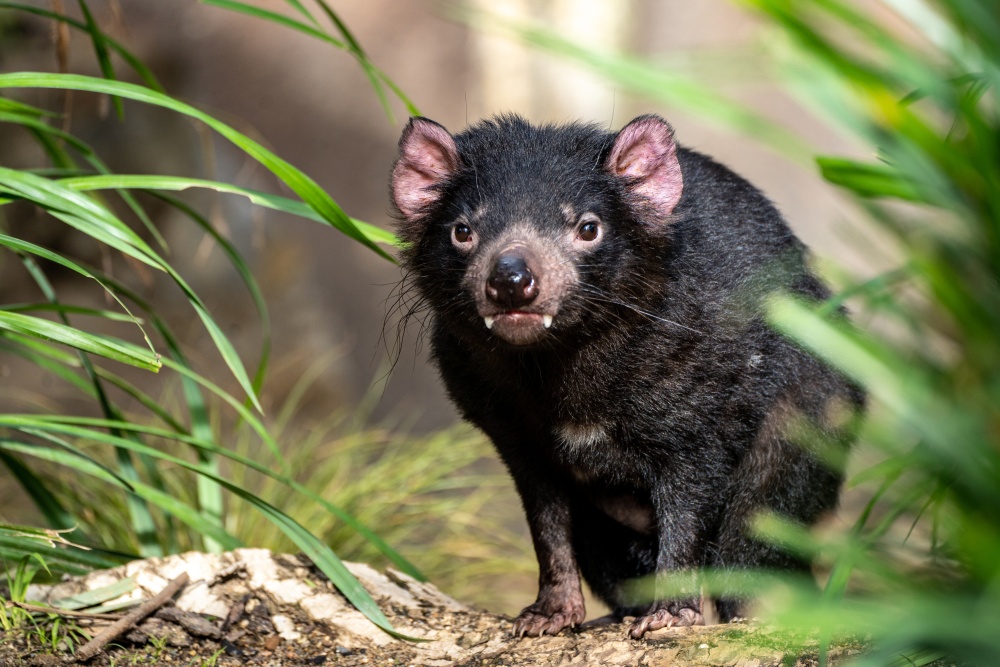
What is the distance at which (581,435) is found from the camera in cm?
313

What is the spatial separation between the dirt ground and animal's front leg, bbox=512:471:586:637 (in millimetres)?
59

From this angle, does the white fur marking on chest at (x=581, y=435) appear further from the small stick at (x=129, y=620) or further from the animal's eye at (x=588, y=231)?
the small stick at (x=129, y=620)

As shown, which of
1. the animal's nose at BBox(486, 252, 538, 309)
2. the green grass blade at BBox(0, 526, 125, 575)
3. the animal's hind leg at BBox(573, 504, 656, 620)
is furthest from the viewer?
the animal's hind leg at BBox(573, 504, 656, 620)

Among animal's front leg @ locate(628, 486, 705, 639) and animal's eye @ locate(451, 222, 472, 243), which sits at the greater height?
animal's eye @ locate(451, 222, 472, 243)

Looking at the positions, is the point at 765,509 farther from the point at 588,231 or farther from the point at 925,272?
the point at 925,272

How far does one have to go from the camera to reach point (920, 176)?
43.4 inches

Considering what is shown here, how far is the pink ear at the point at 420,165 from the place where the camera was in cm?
320

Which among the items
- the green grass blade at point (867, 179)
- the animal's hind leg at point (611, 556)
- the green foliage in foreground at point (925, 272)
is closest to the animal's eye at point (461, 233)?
the animal's hind leg at point (611, 556)

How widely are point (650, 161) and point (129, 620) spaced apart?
6.34 ft

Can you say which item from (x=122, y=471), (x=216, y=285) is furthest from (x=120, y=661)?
(x=216, y=285)

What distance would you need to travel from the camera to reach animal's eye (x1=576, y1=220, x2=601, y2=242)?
9.80ft

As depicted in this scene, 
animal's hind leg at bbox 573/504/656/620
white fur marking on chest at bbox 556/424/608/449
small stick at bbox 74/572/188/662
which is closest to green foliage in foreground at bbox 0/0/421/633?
small stick at bbox 74/572/188/662

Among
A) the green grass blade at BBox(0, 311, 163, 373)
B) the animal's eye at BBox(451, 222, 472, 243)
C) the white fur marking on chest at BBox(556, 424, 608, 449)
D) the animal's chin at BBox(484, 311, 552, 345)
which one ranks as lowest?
the white fur marking on chest at BBox(556, 424, 608, 449)

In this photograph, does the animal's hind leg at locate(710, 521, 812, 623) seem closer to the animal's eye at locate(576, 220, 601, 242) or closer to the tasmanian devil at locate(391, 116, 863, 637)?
the tasmanian devil at locate(391, 116, 863, 637)
